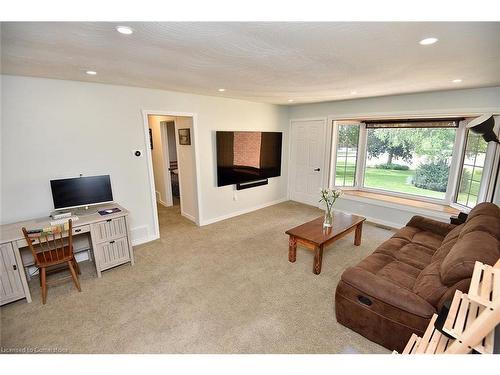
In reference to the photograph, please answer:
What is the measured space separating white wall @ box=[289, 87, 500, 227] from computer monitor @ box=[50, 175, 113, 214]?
4.22m

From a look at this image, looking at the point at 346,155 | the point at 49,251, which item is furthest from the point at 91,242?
the point at 346,155

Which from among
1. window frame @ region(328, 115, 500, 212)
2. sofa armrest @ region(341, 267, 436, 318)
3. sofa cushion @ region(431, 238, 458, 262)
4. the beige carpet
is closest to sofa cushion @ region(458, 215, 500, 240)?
sofa cushion @ region(431, 238, 458, 262)

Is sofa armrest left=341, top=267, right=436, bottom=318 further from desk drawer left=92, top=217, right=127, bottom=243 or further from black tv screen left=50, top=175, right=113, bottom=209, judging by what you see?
black tv screen left=50, top=175, right=113, bottom=209

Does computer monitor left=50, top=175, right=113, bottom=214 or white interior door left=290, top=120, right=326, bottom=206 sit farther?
white interior door left=290, top=120, right=326, bottom=206

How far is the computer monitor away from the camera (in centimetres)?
272

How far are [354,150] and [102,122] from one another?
4.63 m

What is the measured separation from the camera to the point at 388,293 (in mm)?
1795

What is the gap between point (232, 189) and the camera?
4.75 m

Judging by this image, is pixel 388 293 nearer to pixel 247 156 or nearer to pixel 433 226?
pixel 433 226

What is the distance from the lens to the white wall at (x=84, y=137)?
101 inches

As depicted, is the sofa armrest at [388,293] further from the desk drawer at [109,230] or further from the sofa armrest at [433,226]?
the desk drawer at [109,230]

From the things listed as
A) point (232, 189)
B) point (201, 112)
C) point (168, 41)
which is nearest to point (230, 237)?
point (232, 189)

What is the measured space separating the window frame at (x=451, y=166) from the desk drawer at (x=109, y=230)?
410 centimetres

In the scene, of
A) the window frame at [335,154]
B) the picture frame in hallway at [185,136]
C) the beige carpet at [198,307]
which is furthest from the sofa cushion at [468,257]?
the picture frame in hallway at [185,136]
